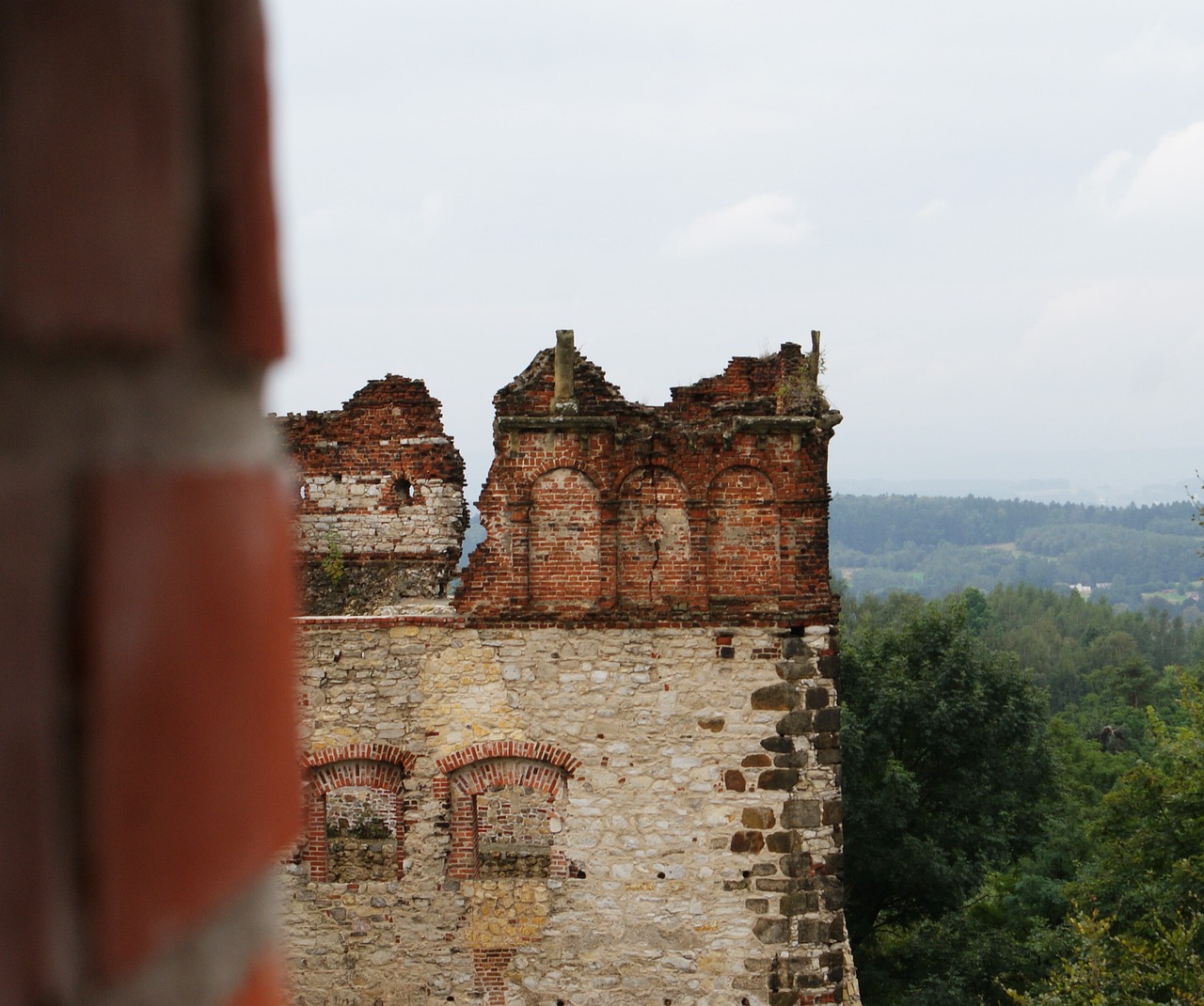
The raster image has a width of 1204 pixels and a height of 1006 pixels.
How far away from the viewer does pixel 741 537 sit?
392 inches

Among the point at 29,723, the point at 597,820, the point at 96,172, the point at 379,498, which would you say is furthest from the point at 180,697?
the point at 379,498

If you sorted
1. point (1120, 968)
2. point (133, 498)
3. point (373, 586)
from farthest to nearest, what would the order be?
point (1120, 968) < point (373, 586) < point (133, 498)

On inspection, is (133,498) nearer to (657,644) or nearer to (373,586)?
(657,644)

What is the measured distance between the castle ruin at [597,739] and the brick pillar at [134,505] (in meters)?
9.33

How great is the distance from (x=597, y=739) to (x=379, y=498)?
3.52 meters

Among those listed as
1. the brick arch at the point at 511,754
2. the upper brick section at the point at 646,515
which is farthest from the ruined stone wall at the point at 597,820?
the upper brick section at the point at 646,515

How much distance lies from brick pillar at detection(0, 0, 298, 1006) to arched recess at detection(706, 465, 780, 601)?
9407mm

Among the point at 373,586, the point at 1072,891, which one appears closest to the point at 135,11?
the point at 373,586

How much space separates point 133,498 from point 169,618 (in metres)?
0.05

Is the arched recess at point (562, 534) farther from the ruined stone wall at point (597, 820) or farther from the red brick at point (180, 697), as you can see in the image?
the red brick at point (180, 697)

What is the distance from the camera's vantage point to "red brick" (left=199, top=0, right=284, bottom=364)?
0.49 meters

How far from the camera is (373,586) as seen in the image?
466 inches

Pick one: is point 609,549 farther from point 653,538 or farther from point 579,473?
point 579,473

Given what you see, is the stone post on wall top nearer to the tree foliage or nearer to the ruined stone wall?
the ruined stone wall
